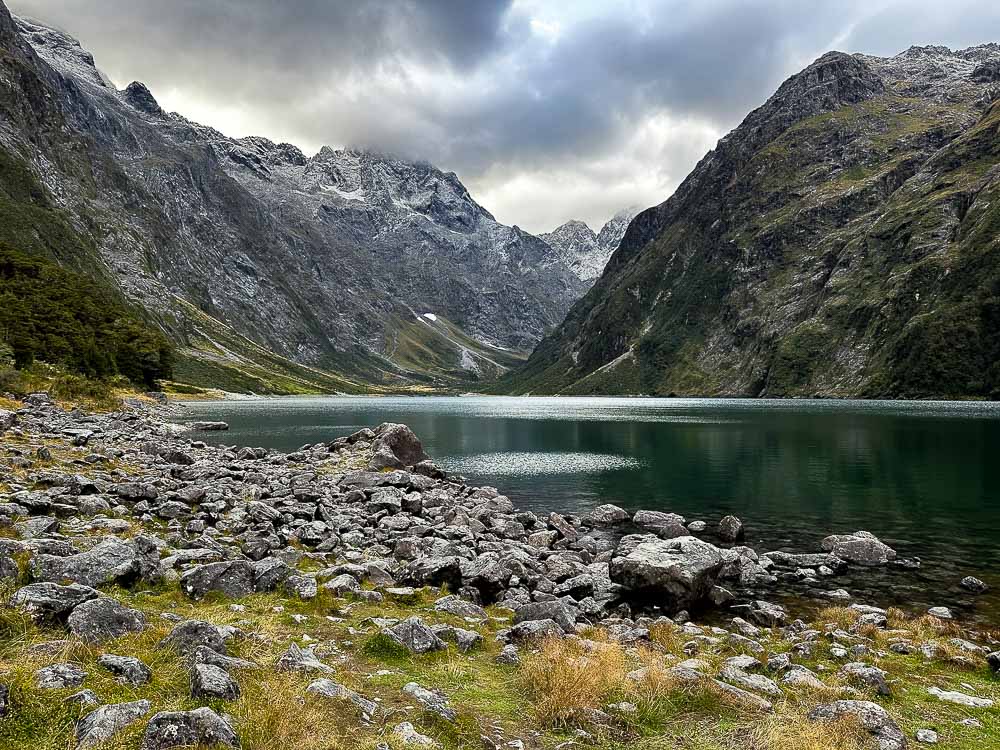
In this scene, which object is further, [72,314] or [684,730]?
[72,314]

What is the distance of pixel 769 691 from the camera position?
12.8m

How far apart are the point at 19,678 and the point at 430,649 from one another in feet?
25.0

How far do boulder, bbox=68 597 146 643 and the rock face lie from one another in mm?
18117

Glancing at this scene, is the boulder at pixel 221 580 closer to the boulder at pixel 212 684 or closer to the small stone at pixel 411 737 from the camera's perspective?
the boulder at pixel 212 684

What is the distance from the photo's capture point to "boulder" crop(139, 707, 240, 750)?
730 cm

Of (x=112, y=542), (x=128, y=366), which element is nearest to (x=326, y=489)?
(x=112, y=542)

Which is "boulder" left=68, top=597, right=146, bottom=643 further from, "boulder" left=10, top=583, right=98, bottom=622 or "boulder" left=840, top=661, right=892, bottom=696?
"boulder" left=840, top=661, right=892, bottom=696

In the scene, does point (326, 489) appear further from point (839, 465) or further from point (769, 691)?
point (839, 465)

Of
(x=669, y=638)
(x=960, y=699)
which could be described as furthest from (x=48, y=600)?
(x=960, y=699)

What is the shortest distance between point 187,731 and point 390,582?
41.6 feet

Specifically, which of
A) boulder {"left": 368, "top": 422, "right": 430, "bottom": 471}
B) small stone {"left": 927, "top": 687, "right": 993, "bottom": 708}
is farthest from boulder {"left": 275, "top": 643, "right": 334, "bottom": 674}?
boulder {"left": 368, "top": 422, "right": 430, "bottom": 471}

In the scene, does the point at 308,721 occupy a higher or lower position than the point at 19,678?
lower

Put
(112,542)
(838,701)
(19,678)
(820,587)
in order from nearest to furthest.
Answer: (19,678) < (838,701) < (112,542) < (820,587)

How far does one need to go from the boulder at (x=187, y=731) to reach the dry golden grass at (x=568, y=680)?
214 inches
